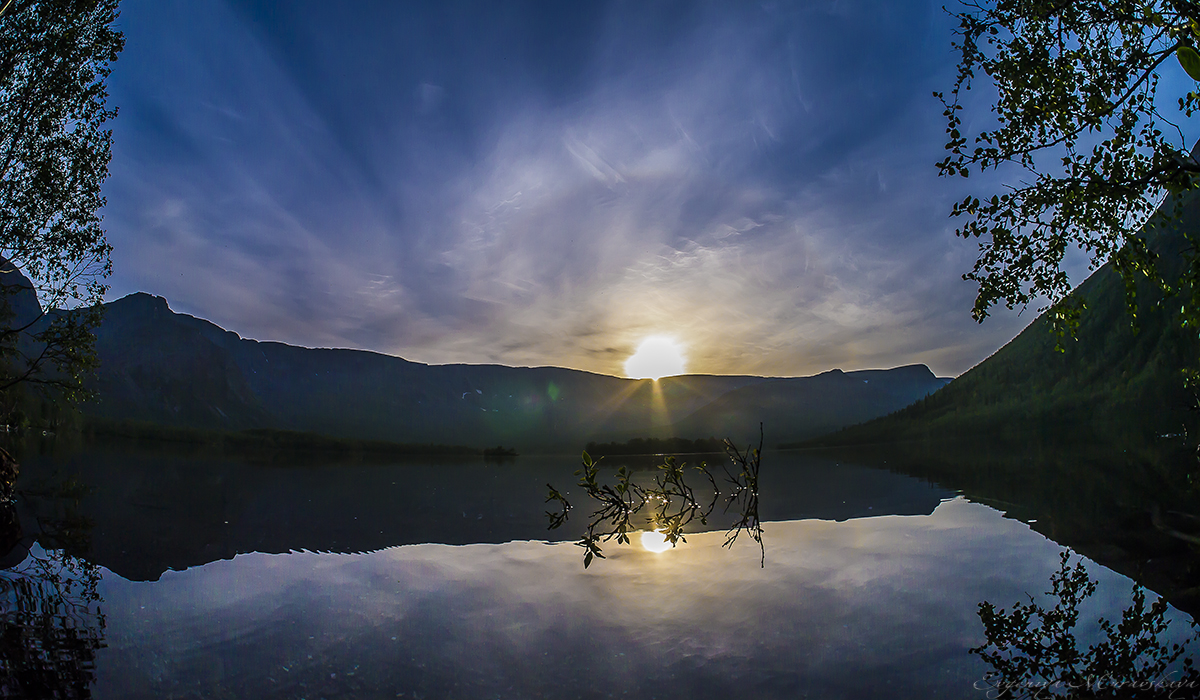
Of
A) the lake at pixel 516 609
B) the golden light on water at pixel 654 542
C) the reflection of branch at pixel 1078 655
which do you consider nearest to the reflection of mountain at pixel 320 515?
the lake at pixel 516 609

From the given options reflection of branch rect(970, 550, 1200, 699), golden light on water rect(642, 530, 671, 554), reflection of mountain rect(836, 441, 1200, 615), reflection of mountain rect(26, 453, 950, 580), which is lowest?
reflection of mountain rect(836, 441, 1200, 615)

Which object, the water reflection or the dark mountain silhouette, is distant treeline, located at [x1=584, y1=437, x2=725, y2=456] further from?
the water reflection

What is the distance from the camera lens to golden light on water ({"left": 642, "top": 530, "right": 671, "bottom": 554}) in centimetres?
1928

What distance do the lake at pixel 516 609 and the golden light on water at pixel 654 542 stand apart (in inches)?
41.9

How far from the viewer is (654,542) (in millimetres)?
20797

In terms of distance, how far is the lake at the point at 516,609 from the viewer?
28.5ft

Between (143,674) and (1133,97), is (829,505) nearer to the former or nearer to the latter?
(1133,97)

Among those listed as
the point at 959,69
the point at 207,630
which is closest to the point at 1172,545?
the point at 959,69

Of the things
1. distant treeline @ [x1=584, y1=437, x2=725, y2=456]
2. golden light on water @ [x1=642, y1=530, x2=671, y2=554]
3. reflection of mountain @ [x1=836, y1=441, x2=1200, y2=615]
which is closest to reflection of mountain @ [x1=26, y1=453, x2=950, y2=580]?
golden light on water @ [x1=642, y1=530, x2=671, y2=554]

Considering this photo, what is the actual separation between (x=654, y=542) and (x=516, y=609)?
30.4 ft

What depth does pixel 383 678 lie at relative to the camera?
8859mm

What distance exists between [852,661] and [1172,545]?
14.1 meters

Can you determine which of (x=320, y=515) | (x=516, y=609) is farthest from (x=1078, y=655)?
(x=320, y=515)

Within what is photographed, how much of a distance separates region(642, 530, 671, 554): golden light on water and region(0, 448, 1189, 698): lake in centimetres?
107
